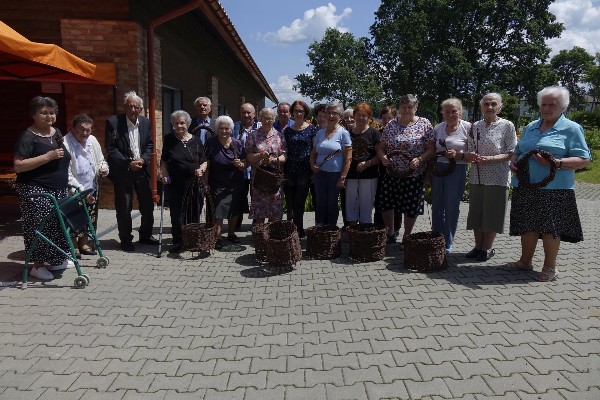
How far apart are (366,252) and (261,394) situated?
2.84 metres

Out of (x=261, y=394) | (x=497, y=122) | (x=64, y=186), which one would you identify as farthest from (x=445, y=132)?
(x=64, y=186)

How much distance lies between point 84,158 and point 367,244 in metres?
3.32

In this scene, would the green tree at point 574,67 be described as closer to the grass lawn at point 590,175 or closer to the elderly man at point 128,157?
the grass lawn at point 590,175

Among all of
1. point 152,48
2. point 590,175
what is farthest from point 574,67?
point 152,48

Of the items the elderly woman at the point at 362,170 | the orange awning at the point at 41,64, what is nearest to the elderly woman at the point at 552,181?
the elderly woman at the point at 362,170

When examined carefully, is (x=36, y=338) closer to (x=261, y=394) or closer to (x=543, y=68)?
(x=261, y=394)

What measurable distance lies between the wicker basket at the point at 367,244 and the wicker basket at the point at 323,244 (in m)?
0.21

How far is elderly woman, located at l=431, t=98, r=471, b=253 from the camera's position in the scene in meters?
5.11

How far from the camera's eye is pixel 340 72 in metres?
45.7

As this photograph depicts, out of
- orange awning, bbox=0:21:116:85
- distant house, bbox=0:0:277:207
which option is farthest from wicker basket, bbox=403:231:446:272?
distant house, bbox=0:0:277:207

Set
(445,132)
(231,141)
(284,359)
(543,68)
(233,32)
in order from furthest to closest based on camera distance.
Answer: (543,68), (233,32), (231,141), (445,132), (284,359)

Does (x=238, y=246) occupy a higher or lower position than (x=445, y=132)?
lower

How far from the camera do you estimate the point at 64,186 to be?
467 cm

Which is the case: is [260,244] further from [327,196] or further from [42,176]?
[42,176]
